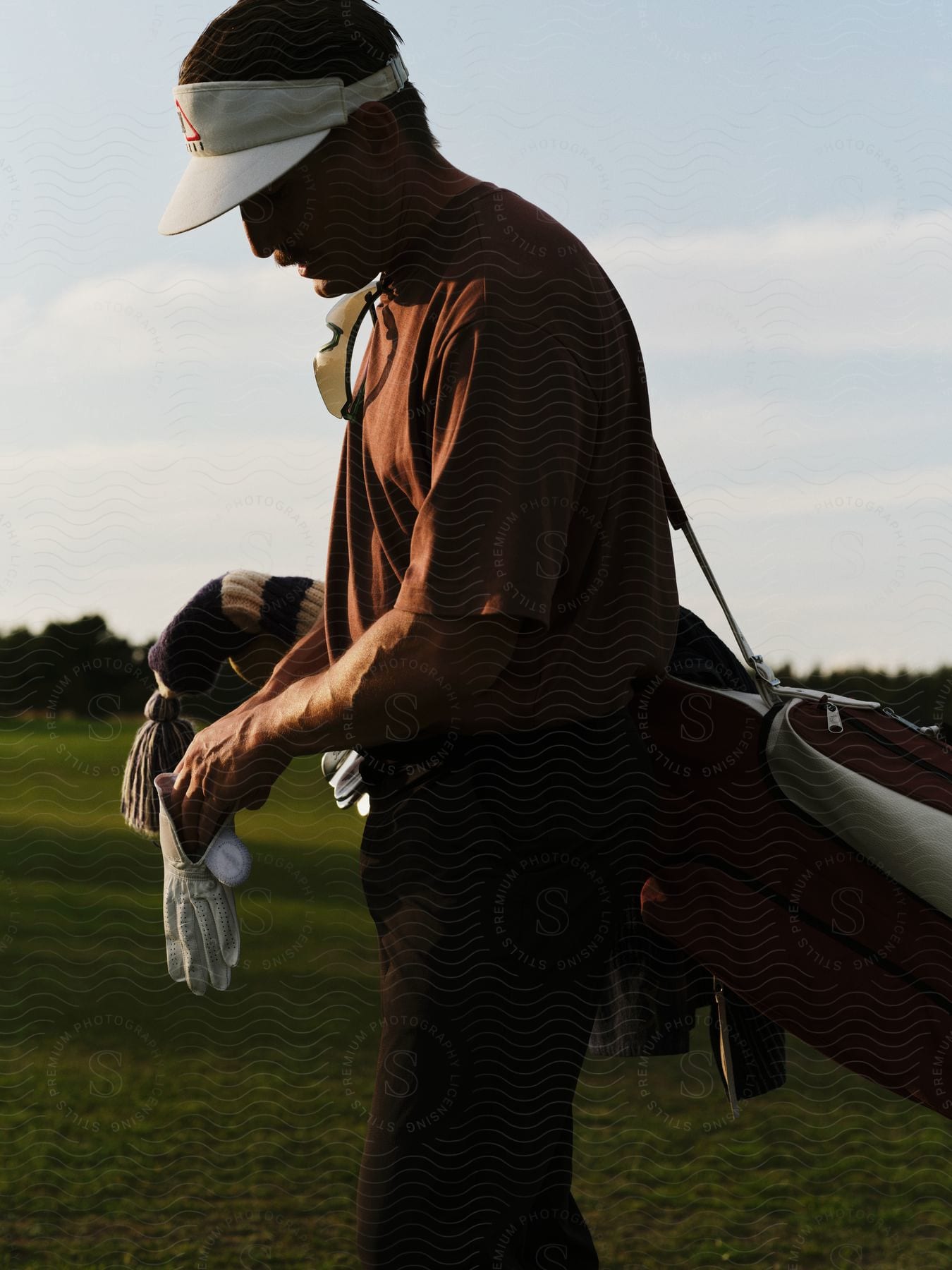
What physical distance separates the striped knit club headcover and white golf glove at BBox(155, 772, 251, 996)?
184 millimetres

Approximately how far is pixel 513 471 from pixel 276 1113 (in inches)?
80.6

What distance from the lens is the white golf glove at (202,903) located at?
1667mm

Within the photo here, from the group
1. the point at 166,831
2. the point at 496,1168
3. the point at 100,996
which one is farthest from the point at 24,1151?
the point at 496,1168

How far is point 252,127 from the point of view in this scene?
4.86ft

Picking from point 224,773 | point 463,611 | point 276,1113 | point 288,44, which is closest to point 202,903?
point 224,773

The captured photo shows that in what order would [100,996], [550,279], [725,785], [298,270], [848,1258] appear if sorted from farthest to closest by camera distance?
[100,996], [848,1258], [725,785], [298,270], [550,279]

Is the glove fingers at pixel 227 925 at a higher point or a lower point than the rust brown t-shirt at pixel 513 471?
lower

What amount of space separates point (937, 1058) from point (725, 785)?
1.35 feet

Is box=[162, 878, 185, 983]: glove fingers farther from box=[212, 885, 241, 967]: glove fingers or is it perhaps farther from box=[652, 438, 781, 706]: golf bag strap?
box=[652, 438, 781, 706]: golf bag strap

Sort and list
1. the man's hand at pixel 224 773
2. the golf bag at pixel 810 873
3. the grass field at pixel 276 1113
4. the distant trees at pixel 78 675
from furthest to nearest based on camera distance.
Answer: the grass field at pixel 276 1113 → the distant trees at pixel 78 675 → the golf bag at pixel 810 873 → the man's hand at pixel 224 773

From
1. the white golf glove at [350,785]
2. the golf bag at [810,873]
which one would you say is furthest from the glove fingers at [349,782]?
the golf bag at [810,873]

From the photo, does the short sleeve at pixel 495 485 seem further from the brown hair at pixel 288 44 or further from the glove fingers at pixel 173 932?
the glove fingers at pixel 173 932

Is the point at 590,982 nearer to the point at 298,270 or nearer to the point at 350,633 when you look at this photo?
the point at 350,633

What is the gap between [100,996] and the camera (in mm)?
3461
